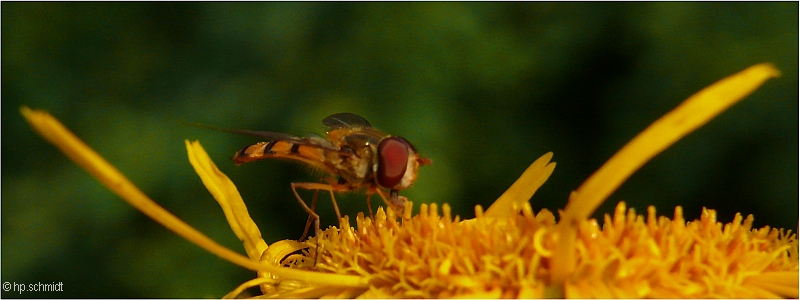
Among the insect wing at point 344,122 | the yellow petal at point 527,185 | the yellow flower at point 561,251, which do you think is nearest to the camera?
the yellow flower at point 561,251

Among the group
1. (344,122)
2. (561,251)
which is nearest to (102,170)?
(561,251)

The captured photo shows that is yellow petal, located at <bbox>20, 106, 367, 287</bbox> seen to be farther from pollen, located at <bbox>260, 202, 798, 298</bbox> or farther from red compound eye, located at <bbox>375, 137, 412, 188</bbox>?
red compound eye, located at <bbox>375, 137, 412, 188</bbox>

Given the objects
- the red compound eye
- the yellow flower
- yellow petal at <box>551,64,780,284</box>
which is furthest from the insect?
yellow petal at <box>551,64,780,284</box>

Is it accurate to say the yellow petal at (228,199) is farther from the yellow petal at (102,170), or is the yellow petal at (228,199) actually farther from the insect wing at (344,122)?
the yellow petal at (102,170)

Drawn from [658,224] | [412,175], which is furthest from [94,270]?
→ [658,224]

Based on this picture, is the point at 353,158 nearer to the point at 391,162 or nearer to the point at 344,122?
the point at 391,162

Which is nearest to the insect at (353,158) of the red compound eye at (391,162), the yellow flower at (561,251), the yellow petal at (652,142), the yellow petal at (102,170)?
the red compound eye at (391,162)

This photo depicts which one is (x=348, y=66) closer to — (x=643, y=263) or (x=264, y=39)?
(x=264, y=39)
